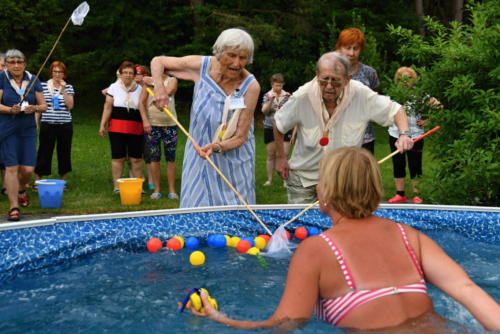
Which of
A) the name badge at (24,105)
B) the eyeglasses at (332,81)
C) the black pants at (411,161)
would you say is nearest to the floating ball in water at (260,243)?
the eyeglasses at (332,81)

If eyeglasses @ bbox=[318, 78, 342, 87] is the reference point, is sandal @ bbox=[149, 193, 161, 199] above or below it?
below

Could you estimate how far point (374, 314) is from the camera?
239cm

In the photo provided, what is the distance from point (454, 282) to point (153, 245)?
2876mm

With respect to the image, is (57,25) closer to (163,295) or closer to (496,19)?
(496,19)

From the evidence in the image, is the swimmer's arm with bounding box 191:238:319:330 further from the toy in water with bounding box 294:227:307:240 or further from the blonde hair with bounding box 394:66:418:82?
the blonde hair with bounding box 394:66:418:82

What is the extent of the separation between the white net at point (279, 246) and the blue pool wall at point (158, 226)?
1.47 feet

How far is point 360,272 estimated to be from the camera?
7.84ft

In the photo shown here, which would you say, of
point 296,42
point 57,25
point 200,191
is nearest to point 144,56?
point 57,25

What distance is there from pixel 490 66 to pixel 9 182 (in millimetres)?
5086

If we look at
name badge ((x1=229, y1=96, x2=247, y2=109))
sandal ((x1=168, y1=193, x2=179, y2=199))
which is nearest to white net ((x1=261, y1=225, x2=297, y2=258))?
name badge ((x1=229, y1=96, x2=247, y2=109))

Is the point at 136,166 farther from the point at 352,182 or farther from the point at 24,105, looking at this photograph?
the point at 352,182

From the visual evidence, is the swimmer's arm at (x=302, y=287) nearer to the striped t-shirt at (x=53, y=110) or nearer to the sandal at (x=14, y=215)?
the sandal at (x=14, y=215)

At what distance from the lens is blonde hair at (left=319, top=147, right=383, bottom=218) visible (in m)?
2.41

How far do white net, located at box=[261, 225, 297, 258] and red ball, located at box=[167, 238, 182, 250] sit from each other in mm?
659
